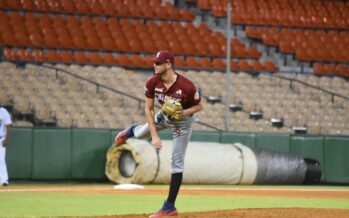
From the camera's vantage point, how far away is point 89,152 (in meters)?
17.0

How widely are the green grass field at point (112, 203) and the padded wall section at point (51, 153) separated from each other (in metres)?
2.85

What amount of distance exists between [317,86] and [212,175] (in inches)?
303

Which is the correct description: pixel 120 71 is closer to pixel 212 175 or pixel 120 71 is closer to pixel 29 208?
pixel 212 175

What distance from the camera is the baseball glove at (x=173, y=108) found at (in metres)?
8.68

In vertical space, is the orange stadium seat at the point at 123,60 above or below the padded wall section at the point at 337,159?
above

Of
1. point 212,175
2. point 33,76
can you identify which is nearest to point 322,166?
point 212,175

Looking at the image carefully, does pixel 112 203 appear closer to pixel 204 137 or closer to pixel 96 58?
pixel 204 137

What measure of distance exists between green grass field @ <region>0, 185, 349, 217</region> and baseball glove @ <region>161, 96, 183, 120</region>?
1.62 metres

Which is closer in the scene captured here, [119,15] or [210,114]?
[210,114]

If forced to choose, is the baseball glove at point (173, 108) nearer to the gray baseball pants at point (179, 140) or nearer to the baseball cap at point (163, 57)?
the gray baseball pants at point (179, 140)

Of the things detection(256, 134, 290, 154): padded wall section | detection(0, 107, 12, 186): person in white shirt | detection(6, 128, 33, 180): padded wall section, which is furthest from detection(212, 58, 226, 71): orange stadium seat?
detection(0, 107, 12, 186): person in white shirt

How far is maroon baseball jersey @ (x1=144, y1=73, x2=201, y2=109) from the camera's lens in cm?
876

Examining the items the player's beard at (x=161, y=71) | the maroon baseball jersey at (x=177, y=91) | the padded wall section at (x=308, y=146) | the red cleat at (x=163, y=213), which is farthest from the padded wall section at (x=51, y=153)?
the player's beard at (x=161, y=71)

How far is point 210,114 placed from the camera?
20.4m
